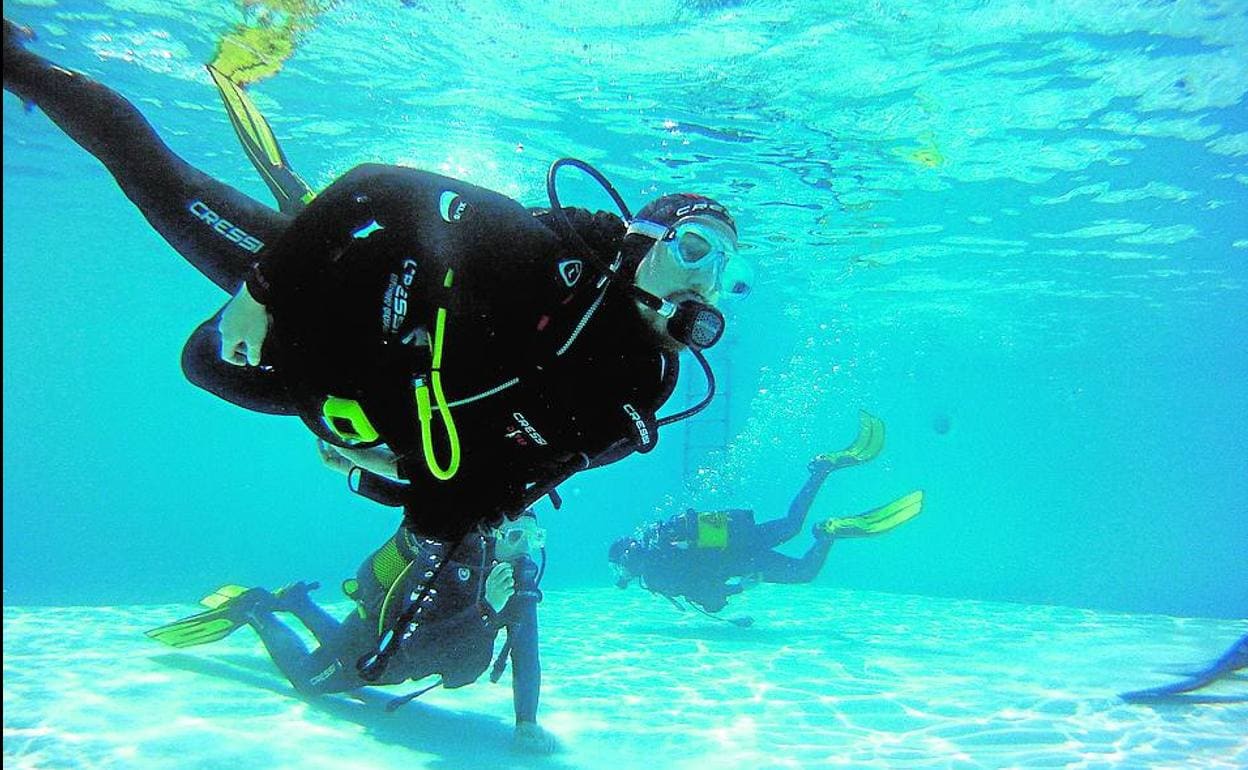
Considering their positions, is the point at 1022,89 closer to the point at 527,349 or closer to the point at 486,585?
the point at 486,585

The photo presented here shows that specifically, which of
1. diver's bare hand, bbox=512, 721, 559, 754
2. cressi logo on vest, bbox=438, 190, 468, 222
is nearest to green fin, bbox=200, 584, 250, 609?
diver's bare hand, bbox=512, 721, 559, 754

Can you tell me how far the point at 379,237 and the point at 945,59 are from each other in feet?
41.3

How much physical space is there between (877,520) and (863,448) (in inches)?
93.3

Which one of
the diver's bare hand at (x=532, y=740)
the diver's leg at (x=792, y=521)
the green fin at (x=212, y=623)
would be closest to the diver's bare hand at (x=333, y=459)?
the diver's bare hand at (x=532, y=740)

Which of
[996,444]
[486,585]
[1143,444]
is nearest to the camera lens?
[486,585]

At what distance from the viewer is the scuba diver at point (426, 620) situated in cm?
626

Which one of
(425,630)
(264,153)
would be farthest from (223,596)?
(264,153)

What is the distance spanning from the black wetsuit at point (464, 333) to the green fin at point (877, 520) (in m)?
13.4

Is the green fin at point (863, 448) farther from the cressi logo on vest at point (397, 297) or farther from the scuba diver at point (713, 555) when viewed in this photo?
the cressi logo on vest at point (397, 297)

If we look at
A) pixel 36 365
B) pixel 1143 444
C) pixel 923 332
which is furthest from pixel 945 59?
pixel 1143 444

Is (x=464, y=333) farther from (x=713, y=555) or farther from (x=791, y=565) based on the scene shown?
(x=791, y=565)

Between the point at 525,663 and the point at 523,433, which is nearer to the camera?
the point at 523,433

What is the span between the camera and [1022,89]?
1327 centimetres

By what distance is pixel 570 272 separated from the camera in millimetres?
2848
